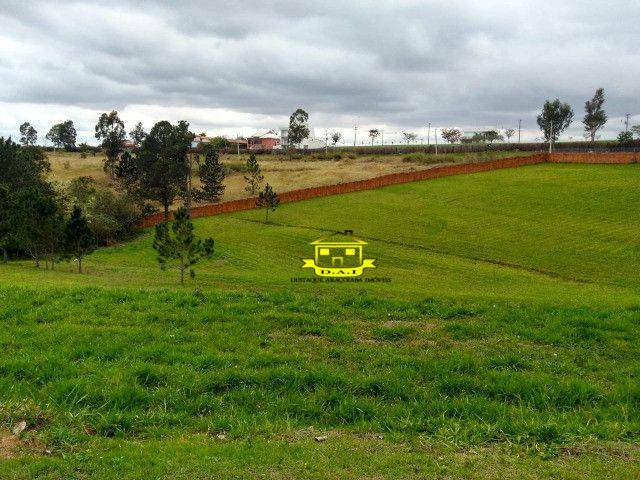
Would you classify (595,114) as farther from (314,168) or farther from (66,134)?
(66,134)

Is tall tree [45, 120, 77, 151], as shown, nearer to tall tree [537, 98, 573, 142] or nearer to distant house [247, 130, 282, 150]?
distant house [247, 130, 282, 150]

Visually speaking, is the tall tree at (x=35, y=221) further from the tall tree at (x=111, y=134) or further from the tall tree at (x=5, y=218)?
the tall tree at (x=111, y=134)

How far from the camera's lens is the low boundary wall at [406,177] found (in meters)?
50.5

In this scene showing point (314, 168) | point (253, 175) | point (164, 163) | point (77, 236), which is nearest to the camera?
point (77, 236)

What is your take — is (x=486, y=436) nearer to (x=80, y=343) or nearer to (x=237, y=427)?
(x=237, y=427)

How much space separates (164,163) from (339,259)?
2826cm

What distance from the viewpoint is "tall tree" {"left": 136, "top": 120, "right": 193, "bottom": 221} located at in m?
52.8

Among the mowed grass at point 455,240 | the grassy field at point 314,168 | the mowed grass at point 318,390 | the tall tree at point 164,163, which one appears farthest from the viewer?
the grassy field at point 314,168

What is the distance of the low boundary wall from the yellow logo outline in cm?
1725

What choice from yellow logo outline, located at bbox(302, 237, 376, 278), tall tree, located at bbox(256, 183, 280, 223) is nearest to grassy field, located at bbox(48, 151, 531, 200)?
tall tree, located at bbox(256, 183, 280, 223)

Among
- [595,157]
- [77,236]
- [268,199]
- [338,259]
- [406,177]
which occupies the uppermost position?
[595,157]

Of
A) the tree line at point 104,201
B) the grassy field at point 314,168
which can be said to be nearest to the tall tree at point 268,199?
the tree line at point 104,201

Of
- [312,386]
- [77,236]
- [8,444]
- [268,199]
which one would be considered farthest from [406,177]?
[8,444]

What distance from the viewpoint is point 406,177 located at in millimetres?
57938
